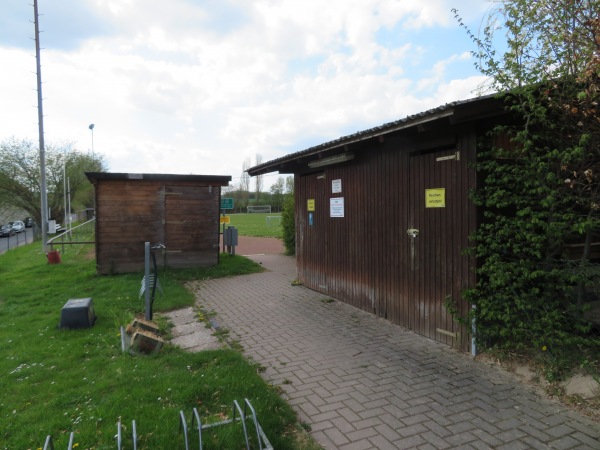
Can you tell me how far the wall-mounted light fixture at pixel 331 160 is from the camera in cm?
685

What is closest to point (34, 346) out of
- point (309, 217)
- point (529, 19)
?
point (309, 217)

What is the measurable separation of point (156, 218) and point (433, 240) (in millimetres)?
8091

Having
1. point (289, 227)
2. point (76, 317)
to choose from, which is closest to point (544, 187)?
point (76, 317)

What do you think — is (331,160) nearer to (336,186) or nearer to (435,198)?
(336,186)

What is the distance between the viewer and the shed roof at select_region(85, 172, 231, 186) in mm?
10445

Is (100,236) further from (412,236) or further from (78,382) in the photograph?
(412,236)

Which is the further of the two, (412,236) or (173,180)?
(173,180)

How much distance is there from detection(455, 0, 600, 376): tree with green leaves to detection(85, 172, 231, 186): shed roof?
831 cm

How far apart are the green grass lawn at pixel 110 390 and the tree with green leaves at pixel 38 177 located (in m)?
29.0

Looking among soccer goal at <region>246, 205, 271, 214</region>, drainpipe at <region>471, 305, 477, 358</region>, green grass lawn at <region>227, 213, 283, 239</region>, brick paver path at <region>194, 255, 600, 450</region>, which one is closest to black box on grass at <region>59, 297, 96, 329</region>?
brick paver path at <region>194, 255, 600, 450</region>

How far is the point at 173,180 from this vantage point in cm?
1113

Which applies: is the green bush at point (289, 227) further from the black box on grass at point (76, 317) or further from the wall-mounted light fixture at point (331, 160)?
the black box on grass at point (76, 317)

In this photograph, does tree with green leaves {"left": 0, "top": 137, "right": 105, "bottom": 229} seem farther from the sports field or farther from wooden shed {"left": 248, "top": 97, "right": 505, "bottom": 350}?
wooden shed {"left": 248, "top": 97, "right": 505, "bottom": 350}

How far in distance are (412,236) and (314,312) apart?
2.25 m
